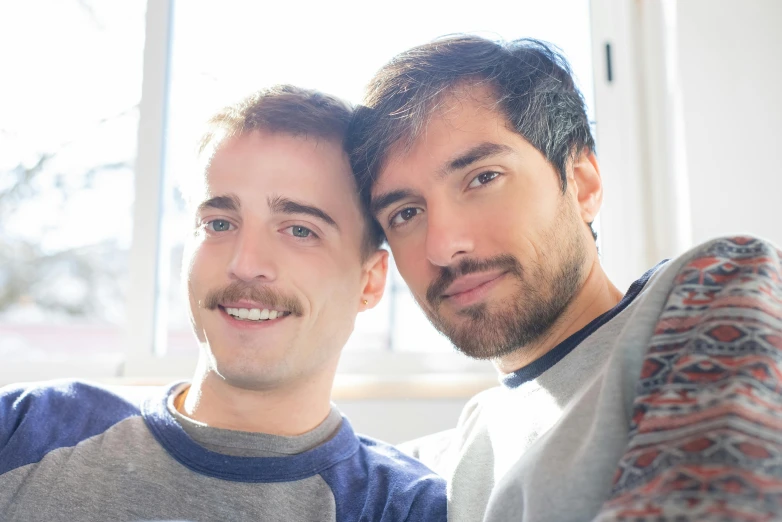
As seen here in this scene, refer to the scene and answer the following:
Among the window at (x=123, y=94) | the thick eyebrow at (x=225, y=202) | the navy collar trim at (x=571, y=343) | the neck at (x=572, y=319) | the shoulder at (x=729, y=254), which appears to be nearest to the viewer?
the shoulder at (x=729, y=254)

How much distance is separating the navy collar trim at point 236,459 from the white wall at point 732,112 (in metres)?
1.20

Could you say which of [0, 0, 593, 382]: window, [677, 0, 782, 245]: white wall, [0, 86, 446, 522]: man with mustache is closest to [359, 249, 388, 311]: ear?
[0, 86, 446, 522]: man with mustache

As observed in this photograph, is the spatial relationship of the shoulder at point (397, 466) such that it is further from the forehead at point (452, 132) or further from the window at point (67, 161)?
the window at point (67, 161)

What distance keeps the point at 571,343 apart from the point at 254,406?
0.60 m

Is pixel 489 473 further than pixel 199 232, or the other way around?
pixel 199 232

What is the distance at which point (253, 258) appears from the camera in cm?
122

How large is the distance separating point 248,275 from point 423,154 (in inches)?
14.7

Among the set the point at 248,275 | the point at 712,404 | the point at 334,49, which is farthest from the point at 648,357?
the point at 334,49

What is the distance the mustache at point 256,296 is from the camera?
122 centimetres

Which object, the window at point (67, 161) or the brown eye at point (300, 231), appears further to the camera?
the window at point (67, 161)

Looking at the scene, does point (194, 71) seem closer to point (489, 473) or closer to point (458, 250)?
point (458, 250)

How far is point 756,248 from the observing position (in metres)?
0.78

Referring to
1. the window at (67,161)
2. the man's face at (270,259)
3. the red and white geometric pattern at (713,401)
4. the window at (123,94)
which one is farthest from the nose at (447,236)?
the window at (67,161)

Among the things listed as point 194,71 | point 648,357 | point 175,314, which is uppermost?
point 194,71
